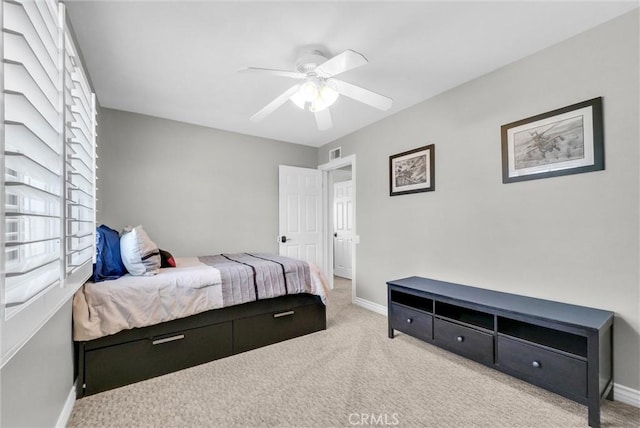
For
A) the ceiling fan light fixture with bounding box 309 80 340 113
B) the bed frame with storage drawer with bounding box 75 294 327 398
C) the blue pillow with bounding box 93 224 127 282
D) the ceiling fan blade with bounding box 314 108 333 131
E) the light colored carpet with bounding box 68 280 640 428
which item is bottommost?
the light colored carpet with bounding box 68 280 640 428

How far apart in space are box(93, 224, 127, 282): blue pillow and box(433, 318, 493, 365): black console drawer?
2672 millimetres

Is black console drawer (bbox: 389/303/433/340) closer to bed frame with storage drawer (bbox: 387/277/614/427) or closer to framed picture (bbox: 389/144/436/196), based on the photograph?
bed frame with storage drawer (bbox: 387/277/614/427)

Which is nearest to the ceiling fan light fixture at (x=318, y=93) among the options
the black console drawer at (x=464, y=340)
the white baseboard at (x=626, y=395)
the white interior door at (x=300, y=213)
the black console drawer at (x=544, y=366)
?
the black console drawer at (x=464, y=340)

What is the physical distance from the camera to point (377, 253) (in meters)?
3.74

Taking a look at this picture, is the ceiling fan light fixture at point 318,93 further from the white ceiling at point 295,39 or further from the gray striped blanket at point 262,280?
the gray striped blanket at point 262,280

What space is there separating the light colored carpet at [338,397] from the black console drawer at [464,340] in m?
0.14

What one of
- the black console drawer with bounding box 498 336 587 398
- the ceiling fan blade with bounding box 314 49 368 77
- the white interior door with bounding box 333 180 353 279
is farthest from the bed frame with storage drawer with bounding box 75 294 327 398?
the white interior door with bounding box 333 180 353 279

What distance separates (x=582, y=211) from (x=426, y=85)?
167 cm

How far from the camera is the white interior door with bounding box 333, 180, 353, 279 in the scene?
5859mm

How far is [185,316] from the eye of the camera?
2.33 meters

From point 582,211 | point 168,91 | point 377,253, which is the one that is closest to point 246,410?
point 377,253

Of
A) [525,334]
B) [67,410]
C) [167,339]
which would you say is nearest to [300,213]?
[167,339]

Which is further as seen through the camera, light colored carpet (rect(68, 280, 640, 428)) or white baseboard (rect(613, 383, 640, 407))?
white baseboard (rect(613, 383, 640, 407))

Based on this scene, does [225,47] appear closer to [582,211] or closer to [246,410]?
[246,410]
